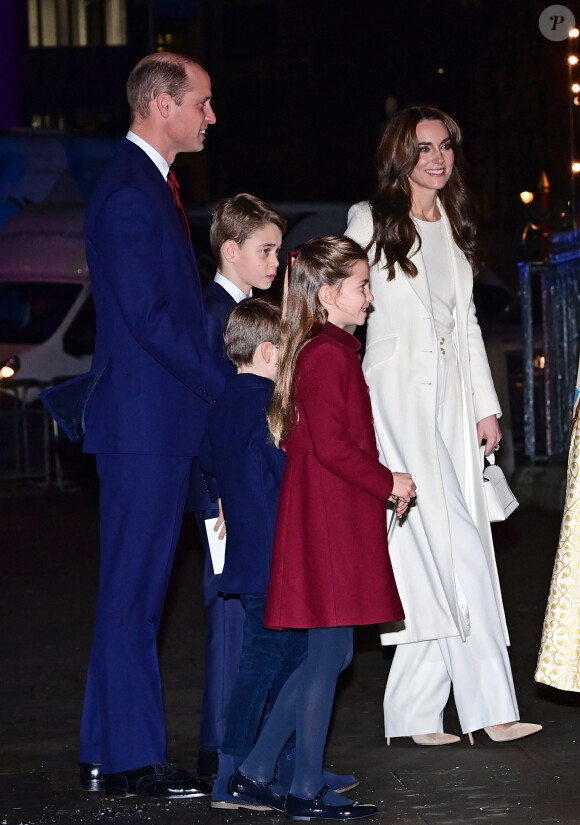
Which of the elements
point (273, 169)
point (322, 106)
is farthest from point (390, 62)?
point (273, 169)

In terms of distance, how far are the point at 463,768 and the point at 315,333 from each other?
4.78ft

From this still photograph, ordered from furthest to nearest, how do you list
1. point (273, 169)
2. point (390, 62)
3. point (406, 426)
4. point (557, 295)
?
point (273, 169)
point (390, 62)
point (557, 295)
point (406, 426)

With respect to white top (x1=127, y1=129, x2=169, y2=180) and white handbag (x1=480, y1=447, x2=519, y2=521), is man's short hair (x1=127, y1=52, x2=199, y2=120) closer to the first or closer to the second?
white top (x1=127, y1=129, x2=169, y2=180)

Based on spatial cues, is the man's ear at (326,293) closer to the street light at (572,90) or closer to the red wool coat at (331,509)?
the red wool coat at (331,509)

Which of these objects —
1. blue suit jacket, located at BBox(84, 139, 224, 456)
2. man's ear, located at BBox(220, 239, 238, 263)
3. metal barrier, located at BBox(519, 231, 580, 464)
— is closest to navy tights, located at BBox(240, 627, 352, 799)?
blue suit jacket, located at BBox(84, 139, 224, 456)

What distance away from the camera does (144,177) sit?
447cm

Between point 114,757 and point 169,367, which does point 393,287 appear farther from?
point 114,757

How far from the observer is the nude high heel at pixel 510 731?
4957 mm

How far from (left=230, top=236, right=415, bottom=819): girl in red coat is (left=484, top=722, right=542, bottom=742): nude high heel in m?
0.92

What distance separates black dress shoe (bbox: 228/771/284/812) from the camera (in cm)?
416

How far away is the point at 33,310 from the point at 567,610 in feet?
44.9

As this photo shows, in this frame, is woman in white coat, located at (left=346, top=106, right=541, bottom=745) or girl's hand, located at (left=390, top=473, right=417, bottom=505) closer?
girl's hand, located at (left=390, top=473, right=417, bottom=505)

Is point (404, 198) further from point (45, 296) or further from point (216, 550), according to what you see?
point (45, 296)

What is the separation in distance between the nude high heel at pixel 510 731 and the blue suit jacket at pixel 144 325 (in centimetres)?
141
